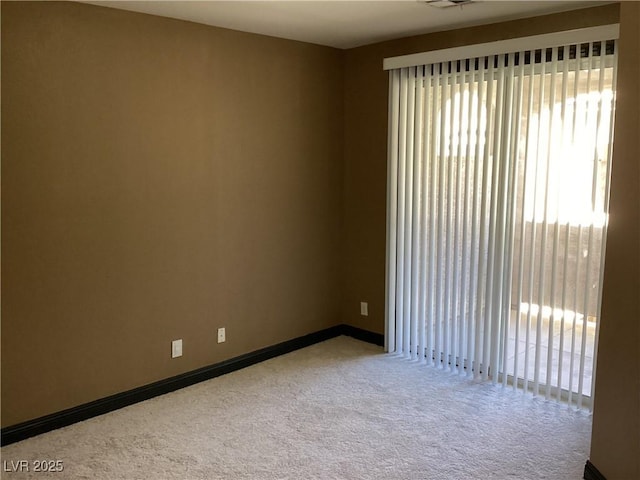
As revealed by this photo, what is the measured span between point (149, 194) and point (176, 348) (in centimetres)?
101

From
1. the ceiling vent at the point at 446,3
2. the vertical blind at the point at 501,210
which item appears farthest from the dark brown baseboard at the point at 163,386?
the ceiling vent at the point at 446,3

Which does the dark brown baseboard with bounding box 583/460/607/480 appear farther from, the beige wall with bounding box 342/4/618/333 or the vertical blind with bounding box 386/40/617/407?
the beige wall with bounding box 342/4/618/333

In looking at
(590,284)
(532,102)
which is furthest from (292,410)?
(532,102)

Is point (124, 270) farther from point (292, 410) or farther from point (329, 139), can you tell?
point (329, 139)

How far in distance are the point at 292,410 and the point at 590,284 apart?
187cm

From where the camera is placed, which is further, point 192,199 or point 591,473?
point 192,199

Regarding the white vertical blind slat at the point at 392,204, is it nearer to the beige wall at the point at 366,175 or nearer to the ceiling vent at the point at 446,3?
the beige wall at the point at 366,175

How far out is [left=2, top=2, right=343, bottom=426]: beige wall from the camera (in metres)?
3.04

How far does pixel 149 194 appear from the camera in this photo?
3.54 meters

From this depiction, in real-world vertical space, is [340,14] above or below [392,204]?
above

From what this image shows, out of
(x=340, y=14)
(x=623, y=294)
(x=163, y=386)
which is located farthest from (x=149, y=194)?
(x=623, y=294)

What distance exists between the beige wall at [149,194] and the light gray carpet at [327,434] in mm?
306

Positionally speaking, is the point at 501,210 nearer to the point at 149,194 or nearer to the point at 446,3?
the point at 446,3

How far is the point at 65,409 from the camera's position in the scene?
3.27 metres
